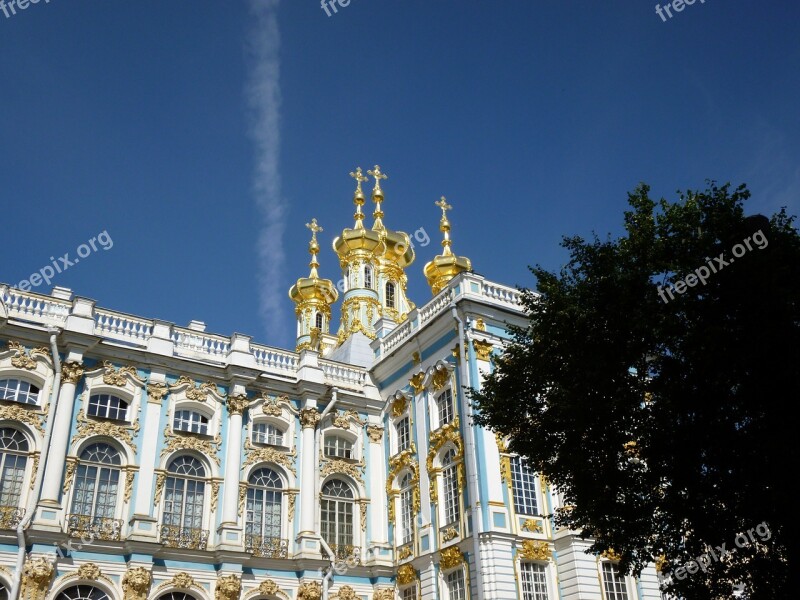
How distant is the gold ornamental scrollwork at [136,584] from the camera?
18.6 meters

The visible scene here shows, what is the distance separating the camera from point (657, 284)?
12.9 meters

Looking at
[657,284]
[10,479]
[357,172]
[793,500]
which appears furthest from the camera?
[357,172]

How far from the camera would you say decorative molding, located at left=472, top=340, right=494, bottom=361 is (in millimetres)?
21062

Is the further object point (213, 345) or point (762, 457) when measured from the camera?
point (213, 345)

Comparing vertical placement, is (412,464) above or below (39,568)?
above

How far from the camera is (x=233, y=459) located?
70.3 ft

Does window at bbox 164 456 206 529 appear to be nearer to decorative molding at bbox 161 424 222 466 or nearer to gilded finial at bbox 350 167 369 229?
decorative molding at bbox 161 424 222 466

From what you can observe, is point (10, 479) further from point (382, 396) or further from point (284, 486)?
point (382, 396)

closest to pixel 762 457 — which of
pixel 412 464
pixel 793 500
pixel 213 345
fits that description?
pixel 793 500

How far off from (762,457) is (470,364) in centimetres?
1017

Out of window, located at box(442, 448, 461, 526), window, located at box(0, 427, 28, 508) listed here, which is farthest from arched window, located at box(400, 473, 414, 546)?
window, located at box(0, 427, 28, 508)

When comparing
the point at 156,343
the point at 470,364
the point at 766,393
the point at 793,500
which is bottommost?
the point at 793,500

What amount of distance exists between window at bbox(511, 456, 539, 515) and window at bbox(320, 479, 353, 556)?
5.33 metres

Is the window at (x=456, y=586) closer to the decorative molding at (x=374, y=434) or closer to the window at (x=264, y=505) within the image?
the window at (x=264, y=505)
